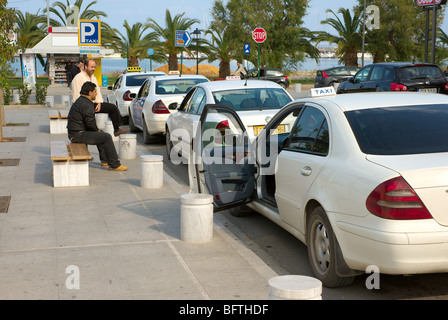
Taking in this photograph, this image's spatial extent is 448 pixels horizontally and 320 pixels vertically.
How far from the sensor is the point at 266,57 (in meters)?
53.1

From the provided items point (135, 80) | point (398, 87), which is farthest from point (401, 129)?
point (135, 80)

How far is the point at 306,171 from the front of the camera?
5.79 meters

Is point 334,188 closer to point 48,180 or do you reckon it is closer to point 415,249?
point 415,249

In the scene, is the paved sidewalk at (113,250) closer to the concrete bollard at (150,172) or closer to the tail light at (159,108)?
the concrete bollard at (150,172)

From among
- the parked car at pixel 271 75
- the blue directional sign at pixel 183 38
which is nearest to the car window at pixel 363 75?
the blue directional sign at pixel 183 38

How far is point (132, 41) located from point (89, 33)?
3382cm

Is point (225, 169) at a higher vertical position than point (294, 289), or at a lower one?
higher

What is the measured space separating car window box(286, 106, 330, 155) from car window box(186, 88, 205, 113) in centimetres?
470

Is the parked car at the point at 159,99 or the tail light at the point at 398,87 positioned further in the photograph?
the tail light at the point at 398,87

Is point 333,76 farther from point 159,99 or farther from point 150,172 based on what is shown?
point 150,172

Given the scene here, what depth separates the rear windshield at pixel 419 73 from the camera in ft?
60.4

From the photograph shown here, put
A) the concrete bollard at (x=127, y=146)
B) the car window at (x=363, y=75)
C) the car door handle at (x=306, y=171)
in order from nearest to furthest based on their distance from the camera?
the car door handle at (x=306, y=171) → the concrete bollard at (x=127, y=146) → the car window at (x=363, y=75)

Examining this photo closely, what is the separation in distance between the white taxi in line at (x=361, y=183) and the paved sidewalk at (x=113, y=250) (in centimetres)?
61

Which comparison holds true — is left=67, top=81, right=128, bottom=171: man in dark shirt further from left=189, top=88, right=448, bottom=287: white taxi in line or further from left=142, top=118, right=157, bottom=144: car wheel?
left=189, top=88, right=448, bottom=287: white taxi in line
